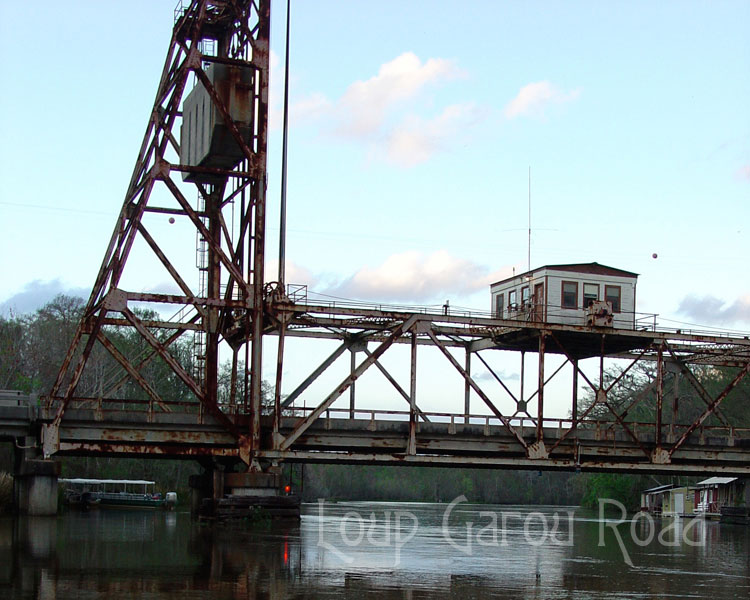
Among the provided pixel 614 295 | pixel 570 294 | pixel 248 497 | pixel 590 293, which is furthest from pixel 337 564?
pixel 614 295

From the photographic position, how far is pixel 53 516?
4509cm

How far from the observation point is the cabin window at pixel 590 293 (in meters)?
52.9

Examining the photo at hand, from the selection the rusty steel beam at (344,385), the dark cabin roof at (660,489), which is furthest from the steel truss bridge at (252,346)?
the dark cabin roof at (660,489)

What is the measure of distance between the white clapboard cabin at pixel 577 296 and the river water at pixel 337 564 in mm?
12046

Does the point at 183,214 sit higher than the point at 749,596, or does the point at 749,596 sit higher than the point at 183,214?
the point at 183,214

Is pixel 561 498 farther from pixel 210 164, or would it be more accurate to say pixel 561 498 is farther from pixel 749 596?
pixel 749 596

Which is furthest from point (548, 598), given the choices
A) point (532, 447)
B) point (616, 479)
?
point (616, 479)

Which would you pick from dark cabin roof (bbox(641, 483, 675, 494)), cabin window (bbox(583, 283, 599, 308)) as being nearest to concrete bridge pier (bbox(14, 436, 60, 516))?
cabin window (bbox(583, 283, 599, 308))

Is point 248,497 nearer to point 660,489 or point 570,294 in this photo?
point 570,294

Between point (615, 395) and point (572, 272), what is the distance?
52.0m

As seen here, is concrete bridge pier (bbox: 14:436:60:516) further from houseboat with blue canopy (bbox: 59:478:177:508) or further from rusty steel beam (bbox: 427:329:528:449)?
houseboat with blue canopy (bbox: 59:478:177:508)

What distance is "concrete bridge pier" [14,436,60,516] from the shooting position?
138 feet

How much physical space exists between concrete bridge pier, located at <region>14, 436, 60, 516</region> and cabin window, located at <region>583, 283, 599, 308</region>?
26626 mm

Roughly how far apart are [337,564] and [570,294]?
2874 cm
